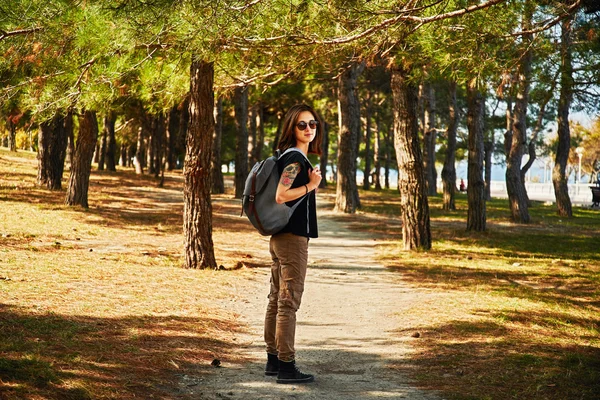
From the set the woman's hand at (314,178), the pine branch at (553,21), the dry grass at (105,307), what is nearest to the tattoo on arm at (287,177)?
the woman's hand at (314,178)

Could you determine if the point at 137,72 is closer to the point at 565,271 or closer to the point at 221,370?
the point at 221,370

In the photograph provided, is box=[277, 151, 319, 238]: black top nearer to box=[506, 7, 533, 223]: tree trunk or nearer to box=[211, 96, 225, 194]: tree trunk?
box=[506, 7, 533, 223]: tree trunk

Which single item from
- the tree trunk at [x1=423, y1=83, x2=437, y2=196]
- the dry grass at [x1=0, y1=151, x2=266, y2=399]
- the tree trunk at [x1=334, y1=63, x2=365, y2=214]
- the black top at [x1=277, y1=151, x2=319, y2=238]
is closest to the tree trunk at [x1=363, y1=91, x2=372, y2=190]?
the tree trunk at [x1=423, y1=83, x2=437, y2=196]

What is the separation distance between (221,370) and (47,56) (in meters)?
5.53

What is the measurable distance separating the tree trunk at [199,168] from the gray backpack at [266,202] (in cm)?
492

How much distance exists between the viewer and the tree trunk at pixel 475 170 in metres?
17.8

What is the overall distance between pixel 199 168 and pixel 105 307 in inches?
128

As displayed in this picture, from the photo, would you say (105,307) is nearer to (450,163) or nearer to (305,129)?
(305,129)

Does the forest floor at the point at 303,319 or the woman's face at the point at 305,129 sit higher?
the woman's face at the point at 305,129

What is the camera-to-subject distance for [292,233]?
196 inches

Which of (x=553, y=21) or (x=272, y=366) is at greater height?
(x=553, y=21)

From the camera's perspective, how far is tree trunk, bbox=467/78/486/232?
1783cm

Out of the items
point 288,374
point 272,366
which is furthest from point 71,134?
point 288,374

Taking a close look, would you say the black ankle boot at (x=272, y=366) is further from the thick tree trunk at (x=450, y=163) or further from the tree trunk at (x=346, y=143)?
the thick tree trunk at (x=450, y=163)
